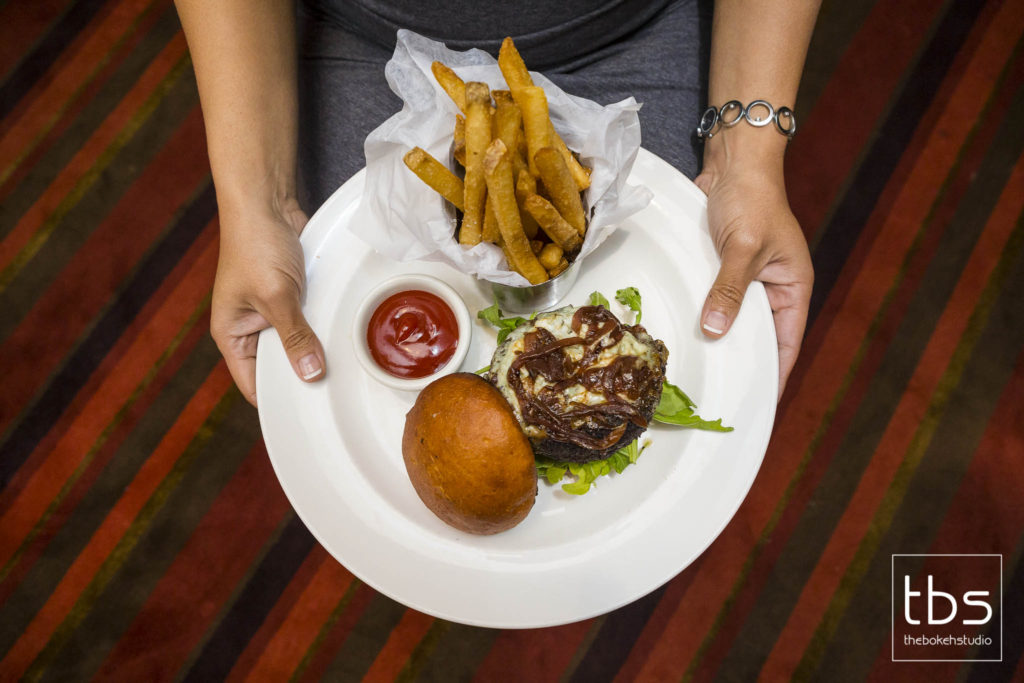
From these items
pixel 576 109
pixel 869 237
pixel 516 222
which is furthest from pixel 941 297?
pixel 516 222

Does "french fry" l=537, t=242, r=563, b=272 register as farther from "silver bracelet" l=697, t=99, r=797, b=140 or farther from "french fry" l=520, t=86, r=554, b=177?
"silver bracelet" l=697, t=99, r=797, b=140

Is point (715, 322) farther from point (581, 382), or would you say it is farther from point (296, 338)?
point (296, 338)

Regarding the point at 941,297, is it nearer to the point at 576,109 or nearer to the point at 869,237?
the point at 869,237

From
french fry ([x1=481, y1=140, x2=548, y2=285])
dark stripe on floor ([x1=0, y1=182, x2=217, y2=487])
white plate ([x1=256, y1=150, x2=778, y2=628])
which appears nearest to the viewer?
french fry ([x1=481, y1=140, x2=548, y2=285])

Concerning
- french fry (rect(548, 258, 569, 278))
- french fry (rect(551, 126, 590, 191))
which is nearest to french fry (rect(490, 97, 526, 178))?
french fry (rect(551, 126, 590, 191))

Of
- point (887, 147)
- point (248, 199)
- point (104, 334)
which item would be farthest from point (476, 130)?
point (887, 147)

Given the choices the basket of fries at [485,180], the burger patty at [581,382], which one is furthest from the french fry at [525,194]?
the burger patty at [581,382]

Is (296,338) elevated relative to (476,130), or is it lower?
lower
